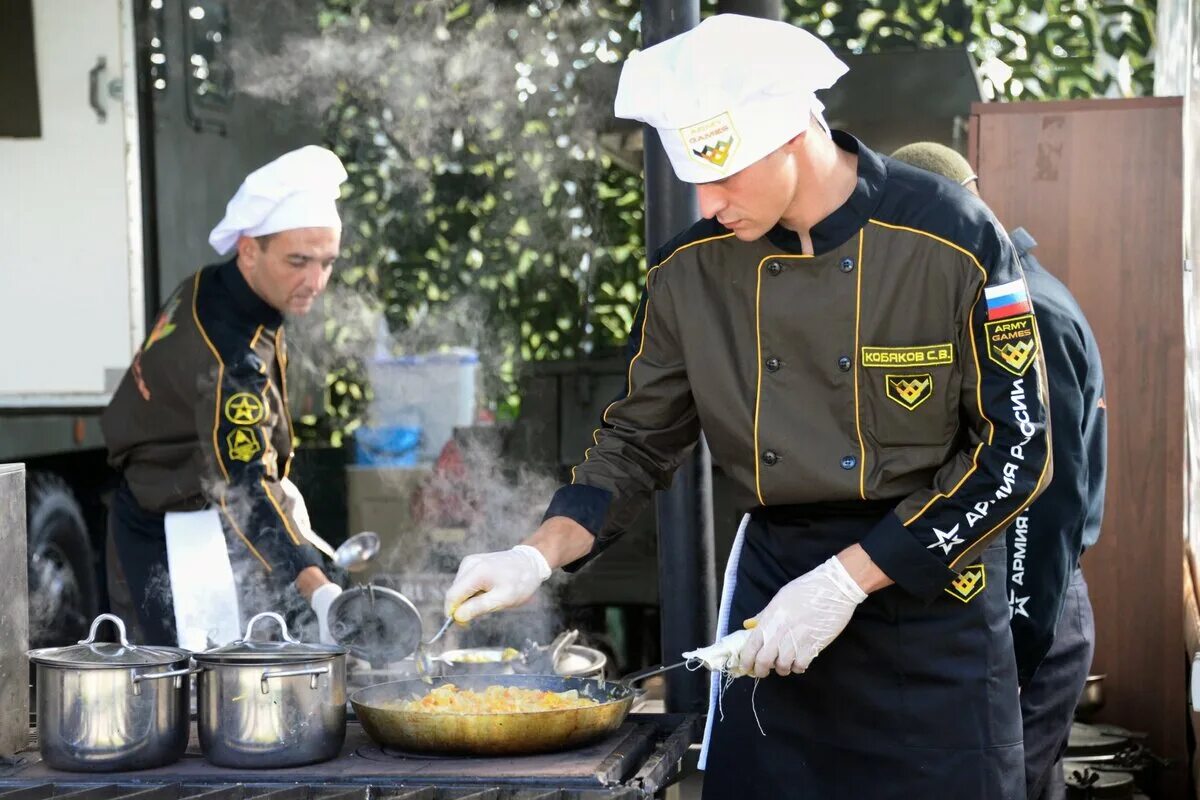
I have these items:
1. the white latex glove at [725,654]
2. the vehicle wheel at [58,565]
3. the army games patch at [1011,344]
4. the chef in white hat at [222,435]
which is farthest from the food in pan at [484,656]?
the vehicle wheel at [58,565]

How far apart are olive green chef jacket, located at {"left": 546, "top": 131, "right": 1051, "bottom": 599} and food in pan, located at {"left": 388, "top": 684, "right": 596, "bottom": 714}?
1.01 feet

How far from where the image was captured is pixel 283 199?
3846 millimetres

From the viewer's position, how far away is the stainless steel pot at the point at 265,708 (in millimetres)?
2295

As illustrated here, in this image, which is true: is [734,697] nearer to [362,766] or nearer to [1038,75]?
[362,766]

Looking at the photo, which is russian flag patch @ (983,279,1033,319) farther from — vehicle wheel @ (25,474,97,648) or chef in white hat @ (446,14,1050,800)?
vehicle wheel @ (25,474,97,648)

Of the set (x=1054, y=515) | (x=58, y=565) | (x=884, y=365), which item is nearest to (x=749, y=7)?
(x=1054, y=515)

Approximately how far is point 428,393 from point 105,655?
4026 millimetres

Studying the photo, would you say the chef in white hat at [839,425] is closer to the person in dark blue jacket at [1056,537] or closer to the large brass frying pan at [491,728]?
the large brass frying pan at [491,728]

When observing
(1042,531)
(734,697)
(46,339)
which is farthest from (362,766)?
(46,339)

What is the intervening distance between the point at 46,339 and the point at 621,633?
2.50 meters

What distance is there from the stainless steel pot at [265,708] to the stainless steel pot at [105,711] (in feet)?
0.23

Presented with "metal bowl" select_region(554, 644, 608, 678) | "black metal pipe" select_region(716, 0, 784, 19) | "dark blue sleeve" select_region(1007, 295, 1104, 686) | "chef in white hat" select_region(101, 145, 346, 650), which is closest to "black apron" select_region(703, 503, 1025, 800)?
"dark blue sleeve" select_region(1007, 295, 1104, 686)

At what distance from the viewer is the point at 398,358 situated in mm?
6488

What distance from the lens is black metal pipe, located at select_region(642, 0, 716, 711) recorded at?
3.30 metres
